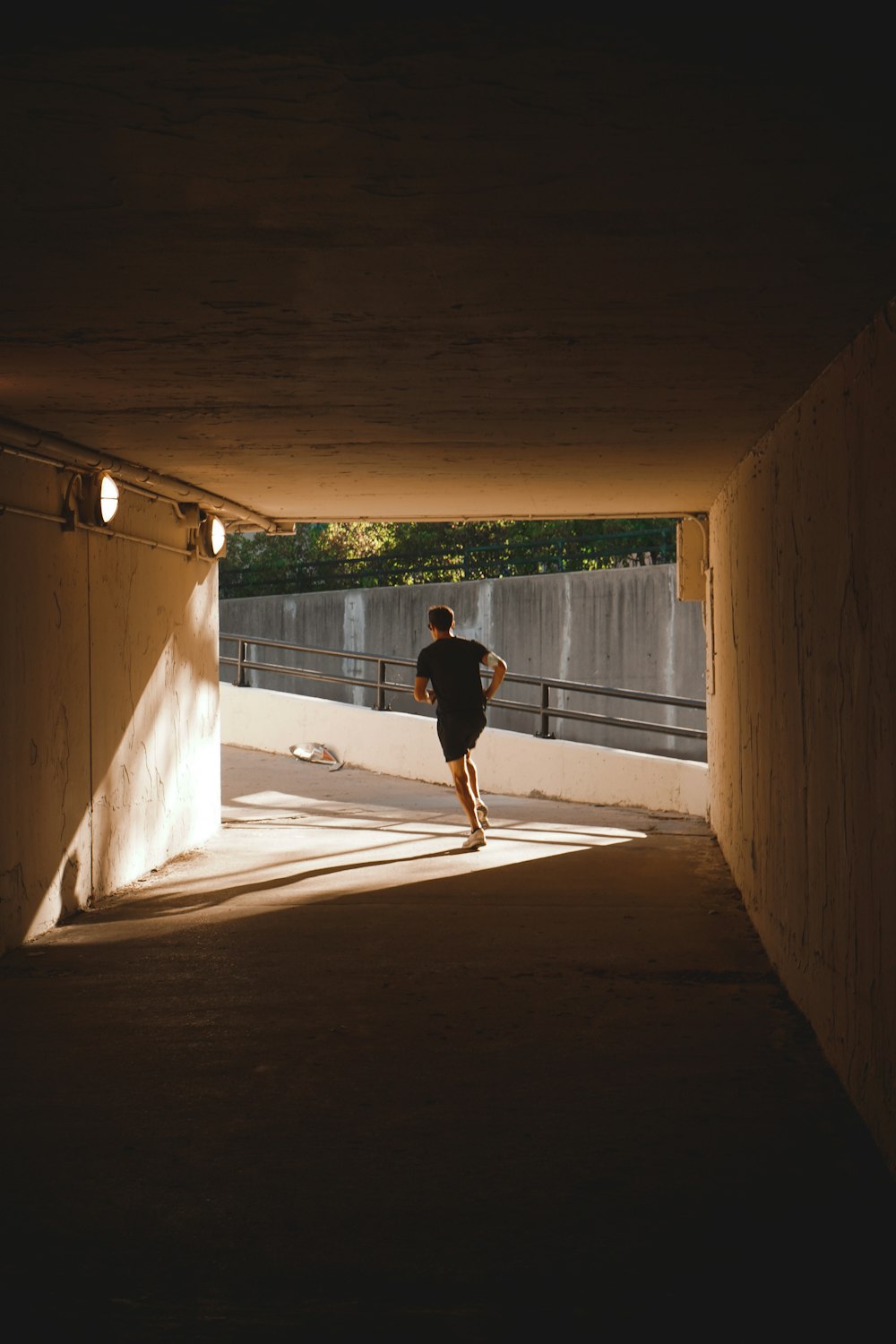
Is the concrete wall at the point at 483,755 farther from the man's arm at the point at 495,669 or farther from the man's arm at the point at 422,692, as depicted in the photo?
the man's arm at the point at 422,692

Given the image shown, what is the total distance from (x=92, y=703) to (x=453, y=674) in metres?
2.78

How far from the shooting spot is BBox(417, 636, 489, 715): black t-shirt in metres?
8.84

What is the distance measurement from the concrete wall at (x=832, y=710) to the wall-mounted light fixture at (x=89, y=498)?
3.49 metres

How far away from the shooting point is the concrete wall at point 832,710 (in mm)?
3359

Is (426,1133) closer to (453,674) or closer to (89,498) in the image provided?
(89,498)

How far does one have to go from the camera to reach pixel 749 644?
20.9 feet

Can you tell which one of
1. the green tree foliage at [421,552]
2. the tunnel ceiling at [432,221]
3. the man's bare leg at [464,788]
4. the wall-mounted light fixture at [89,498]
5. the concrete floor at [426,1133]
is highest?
the green tree foliage at [421,552]

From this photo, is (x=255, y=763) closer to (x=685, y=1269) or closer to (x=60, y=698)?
(x=60, y=698)

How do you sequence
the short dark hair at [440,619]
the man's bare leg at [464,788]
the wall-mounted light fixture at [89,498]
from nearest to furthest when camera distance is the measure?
1. the wall-mounted light fixture at [89,498]
2. the man's bare leg at [464,788]
3. the short dark hair at [440,619]

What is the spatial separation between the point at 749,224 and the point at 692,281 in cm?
51

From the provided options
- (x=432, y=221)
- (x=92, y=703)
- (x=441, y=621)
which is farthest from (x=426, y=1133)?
(x=441, y=621)

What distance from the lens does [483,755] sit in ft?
42.1

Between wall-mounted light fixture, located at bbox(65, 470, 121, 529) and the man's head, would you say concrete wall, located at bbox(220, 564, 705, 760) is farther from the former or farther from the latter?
wall-mounted light fixture, located at bbox(65, 470, 121, 529)

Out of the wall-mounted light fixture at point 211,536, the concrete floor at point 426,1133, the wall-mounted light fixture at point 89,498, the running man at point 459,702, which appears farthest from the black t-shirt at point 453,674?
the wall-mounted light fixture at point 89,498
